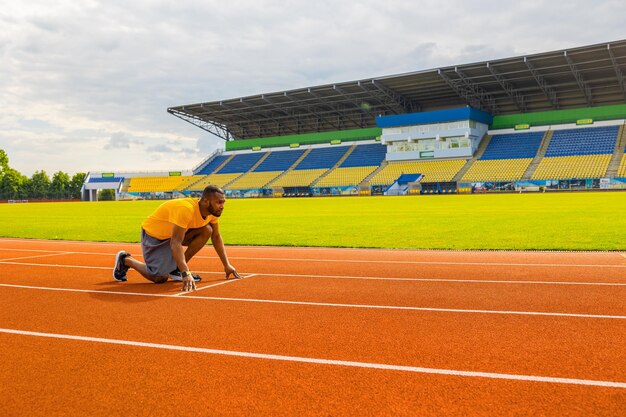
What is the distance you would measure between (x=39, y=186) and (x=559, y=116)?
98.6 meters

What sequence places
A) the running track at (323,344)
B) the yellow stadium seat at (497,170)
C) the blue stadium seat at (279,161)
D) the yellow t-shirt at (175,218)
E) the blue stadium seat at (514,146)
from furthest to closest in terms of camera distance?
the blue stadium seat at (279,161), the blue stadium seat at (514,146), the yellow stadium seat at (497,170), the yellow t-shirt at (175,218), the running track at (323,344)

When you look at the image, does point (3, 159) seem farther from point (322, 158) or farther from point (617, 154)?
point (617, 154)

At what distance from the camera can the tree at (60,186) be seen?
102 metres

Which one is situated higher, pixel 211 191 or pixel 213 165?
pixel 213 165

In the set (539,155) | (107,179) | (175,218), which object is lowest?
(175,218)

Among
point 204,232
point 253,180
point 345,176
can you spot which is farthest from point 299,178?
point 204,232

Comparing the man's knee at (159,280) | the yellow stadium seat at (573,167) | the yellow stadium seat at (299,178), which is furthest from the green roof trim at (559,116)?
the man's knee at (159,280)

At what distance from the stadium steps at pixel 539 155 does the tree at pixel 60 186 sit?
3397 inches

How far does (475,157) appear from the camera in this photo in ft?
211

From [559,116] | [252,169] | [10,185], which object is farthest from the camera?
[10,185]

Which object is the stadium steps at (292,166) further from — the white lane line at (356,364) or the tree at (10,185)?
the white lane line at (356,364)

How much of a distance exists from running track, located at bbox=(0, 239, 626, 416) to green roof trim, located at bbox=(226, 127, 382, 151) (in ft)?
225

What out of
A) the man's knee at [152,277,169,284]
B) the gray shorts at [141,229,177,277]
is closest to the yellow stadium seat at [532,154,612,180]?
the man's knee at [152,277,169,284]

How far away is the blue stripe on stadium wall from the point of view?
63.0m
